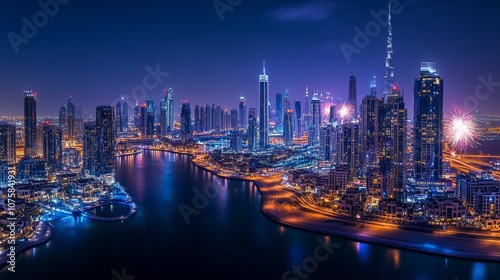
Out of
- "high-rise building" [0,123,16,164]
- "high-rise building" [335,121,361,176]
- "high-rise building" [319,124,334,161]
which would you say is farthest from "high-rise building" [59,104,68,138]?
"high-rise building" [335,121,361,176]

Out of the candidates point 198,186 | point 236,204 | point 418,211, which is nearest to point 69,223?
point 236,204

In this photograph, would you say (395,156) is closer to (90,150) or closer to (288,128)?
(90,150)

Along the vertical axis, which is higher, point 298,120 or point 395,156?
point 298,120

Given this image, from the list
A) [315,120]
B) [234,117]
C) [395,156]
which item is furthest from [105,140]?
[234,117]

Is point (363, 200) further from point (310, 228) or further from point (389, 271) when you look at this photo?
point (389, 271)

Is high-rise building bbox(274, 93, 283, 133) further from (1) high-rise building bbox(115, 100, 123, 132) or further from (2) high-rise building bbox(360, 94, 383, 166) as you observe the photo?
(2) high-rise building bbox(360, 94, 383, 166)

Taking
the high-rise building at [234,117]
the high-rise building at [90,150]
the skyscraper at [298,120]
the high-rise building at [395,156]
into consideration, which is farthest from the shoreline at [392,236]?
the high-rise building at [234,117]

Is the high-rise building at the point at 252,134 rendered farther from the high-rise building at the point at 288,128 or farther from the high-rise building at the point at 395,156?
the high-rise building at the point at 395,156

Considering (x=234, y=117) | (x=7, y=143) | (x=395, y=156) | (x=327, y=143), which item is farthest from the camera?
(x=234, y=117)
